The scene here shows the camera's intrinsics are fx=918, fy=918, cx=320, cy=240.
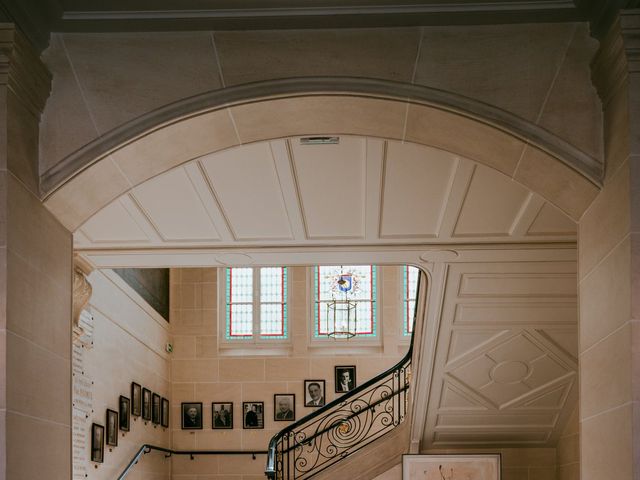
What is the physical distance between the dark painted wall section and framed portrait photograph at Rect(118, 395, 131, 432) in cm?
159

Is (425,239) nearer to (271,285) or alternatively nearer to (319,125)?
(319,125)

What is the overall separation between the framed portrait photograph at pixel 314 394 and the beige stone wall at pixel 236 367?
8 centimetres

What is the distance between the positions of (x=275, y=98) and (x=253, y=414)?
11.4 m

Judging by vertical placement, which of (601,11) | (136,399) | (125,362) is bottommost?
(136,399)

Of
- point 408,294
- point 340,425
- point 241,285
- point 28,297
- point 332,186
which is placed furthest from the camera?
point 241,285

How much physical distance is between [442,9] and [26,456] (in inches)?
105

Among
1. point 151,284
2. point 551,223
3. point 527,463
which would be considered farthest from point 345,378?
point 551,223

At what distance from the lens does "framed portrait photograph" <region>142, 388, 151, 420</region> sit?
13137 mm

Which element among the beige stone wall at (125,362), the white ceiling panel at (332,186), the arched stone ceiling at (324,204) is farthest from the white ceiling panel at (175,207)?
the beige stone wall at (125,362)

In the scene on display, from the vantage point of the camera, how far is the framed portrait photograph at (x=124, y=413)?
1170 cm

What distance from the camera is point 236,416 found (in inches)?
594

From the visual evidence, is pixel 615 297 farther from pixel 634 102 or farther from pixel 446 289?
pixel 446 289

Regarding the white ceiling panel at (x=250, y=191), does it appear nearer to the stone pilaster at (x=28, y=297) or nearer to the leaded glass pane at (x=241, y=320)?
the stone pilaster at (x=28, y=297)

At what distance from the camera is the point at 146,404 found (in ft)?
43.7
